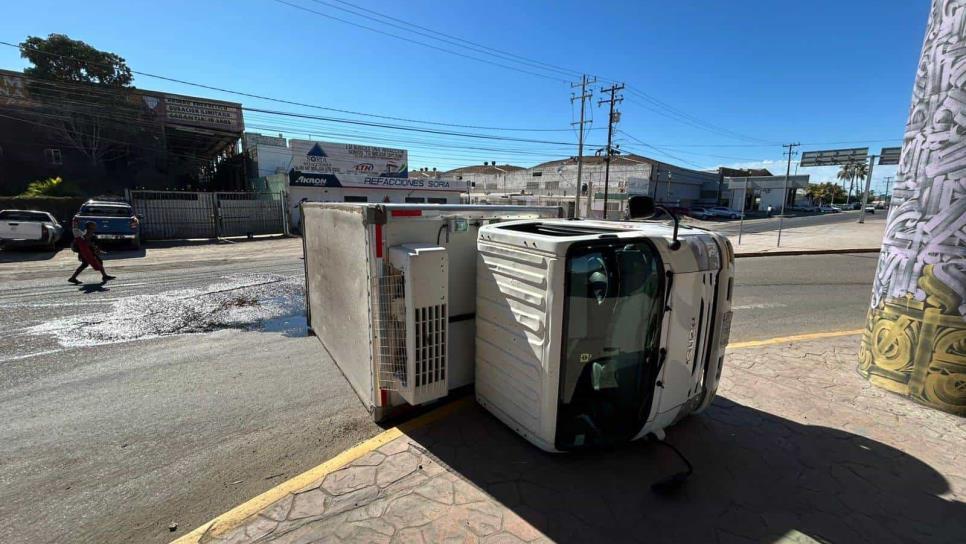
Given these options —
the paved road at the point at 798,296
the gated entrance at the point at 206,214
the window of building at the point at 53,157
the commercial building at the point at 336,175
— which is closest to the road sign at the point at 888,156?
the paved road at the point at 798,296

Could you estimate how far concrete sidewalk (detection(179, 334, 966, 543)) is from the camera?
226cm

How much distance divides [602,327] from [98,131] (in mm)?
39019

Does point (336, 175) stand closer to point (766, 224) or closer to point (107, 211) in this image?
point (107, 211)

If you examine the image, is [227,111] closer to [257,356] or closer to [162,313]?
[162,313]

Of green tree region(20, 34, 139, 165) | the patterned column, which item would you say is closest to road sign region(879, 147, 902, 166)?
the patterned column

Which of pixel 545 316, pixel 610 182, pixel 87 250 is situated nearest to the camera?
pixel 545 316

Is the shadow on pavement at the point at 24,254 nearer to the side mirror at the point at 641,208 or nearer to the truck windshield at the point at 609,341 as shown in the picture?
the truck windshield at the point at 609,341

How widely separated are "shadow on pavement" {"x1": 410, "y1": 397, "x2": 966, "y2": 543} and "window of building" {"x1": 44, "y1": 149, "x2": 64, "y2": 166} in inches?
1559

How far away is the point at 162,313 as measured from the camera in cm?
676

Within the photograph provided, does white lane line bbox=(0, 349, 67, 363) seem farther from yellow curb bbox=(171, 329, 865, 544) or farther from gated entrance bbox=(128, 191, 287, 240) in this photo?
gated entrance bbox=(128, 191, 287, 240)

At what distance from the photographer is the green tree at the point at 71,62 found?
29.2 meters

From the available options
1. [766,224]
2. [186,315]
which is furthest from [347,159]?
[766,224]

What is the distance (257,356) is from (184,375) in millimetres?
746

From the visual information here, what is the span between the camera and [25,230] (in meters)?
13.0
